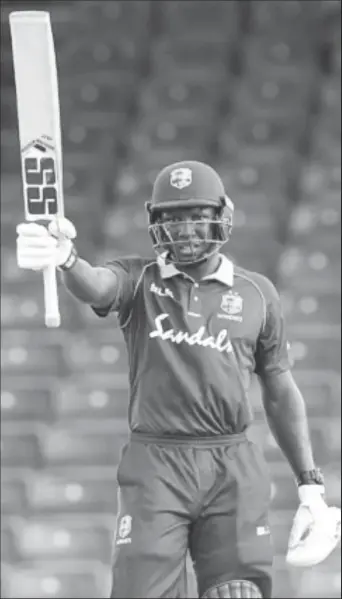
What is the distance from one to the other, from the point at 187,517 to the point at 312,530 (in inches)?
11.0

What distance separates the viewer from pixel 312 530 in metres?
2.54

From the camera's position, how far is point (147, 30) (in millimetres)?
6105

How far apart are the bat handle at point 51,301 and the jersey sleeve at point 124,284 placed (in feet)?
0.66

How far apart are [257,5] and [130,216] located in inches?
50.0

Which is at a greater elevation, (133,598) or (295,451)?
(295,451)

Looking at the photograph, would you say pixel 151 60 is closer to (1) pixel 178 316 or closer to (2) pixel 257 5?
(2) pixel 257 5

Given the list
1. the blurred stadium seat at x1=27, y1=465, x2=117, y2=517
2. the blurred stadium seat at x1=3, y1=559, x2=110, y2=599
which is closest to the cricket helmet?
the blurred stadium seat at x1=3, y1=559, x2=110, y2=599

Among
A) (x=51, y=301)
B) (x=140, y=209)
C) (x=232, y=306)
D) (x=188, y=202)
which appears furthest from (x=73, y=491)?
(x=51, y=301)

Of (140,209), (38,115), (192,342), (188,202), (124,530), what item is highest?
(140,209)

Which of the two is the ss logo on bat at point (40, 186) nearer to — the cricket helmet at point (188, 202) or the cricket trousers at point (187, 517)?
the cricket helmet at point (188, 202)

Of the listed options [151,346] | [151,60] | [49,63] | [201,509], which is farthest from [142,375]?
[151,60]

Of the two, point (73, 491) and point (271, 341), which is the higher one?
point (271, 341)

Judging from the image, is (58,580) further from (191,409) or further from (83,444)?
(191,409)

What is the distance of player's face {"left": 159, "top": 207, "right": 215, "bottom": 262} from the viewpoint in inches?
96.3
